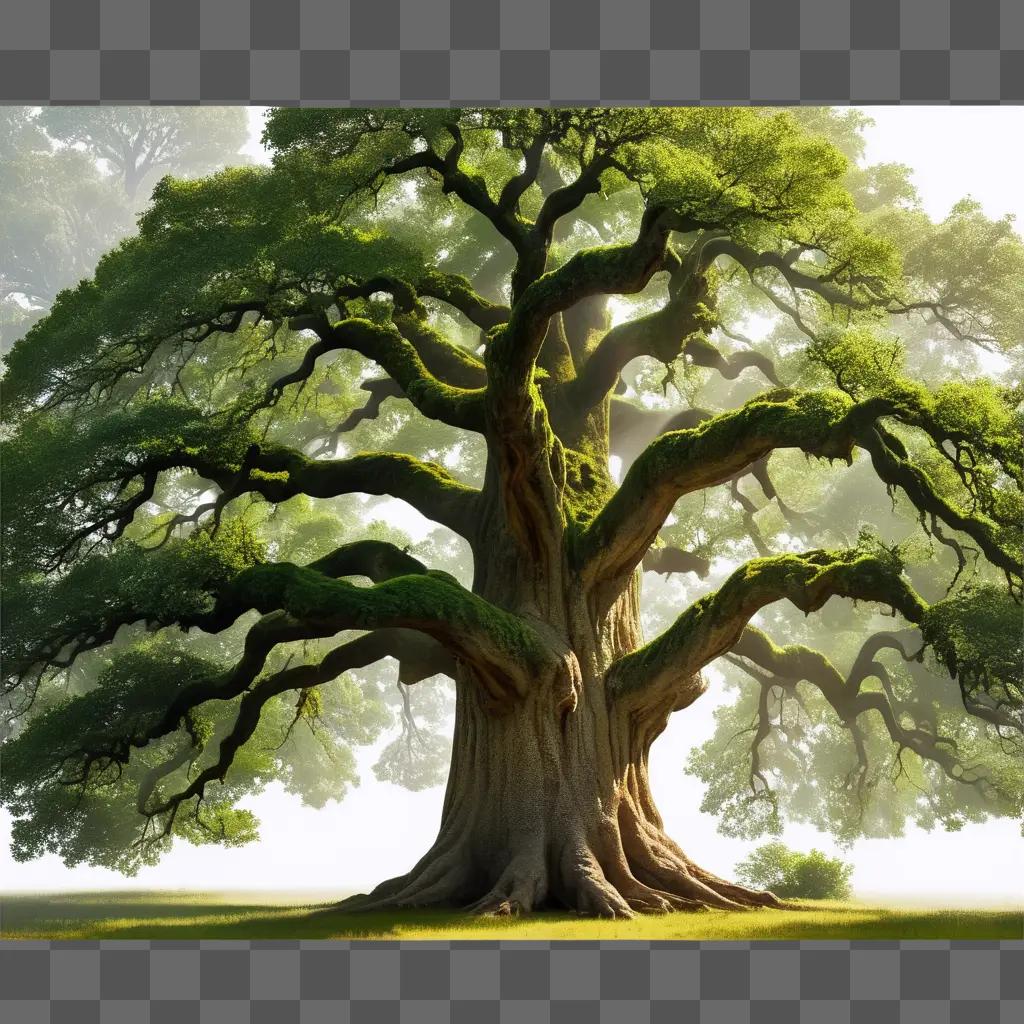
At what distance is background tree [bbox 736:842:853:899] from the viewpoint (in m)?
15.9

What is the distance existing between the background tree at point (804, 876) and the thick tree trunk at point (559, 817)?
4534mm

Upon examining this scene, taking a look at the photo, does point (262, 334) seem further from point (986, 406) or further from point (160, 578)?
point (986, 406)

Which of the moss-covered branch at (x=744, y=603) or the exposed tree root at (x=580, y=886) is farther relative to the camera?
the moss-covered branch at (x=744, y=603)

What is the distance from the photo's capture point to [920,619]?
10180 mm

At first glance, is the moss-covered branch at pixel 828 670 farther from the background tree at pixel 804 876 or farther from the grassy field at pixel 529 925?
the grassy field at pixel 529 925

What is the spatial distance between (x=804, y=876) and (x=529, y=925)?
25.8ft

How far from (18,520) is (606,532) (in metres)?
5.55

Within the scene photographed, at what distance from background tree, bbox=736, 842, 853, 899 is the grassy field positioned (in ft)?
8.01

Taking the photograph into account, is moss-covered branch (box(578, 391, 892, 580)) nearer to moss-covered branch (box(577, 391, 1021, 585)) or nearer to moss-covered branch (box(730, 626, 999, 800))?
moss-covered branch (box(577, 391, 1021, 585))

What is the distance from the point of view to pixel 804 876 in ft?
52.4

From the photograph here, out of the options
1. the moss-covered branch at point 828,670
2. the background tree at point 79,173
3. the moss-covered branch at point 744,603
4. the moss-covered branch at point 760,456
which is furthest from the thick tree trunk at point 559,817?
the background tree at point 79,173

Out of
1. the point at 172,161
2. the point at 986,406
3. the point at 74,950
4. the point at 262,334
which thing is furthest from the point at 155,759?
the point at 172,161

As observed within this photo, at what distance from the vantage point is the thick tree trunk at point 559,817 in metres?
10.8

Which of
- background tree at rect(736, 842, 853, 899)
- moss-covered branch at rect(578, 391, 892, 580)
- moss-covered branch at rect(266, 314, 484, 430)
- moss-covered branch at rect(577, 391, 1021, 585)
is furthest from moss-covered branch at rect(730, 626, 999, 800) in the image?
moss-covered branch at rect(266, 314, 484, 430)
